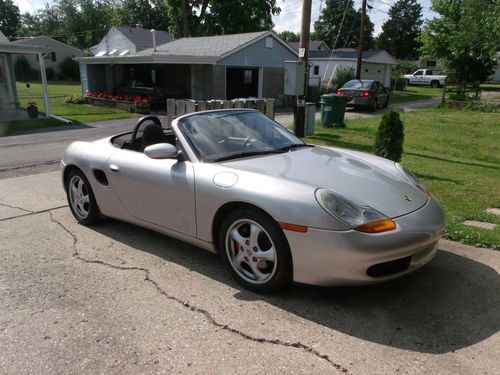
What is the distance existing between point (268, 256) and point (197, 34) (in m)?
43.0

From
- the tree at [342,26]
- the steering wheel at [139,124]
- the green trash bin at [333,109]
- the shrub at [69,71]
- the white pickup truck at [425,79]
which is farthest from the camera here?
the tree at [342,26]

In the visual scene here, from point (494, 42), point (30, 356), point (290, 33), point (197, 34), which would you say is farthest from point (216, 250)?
point (290, 33)

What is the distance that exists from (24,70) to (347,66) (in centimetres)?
3794

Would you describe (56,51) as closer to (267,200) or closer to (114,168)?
(114,168)

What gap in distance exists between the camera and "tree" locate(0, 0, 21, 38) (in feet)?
302

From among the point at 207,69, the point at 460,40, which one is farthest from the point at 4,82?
the point at 460,40

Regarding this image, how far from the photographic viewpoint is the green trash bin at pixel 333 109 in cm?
1423

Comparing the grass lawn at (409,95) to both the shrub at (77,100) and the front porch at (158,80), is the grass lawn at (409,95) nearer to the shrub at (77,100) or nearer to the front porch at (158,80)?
the front porch at (158,80)

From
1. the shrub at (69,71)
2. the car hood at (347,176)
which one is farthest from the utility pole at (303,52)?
the shrub at (69,71)

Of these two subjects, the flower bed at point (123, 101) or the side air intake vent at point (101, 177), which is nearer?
the side air intake vent at point (101, 177)

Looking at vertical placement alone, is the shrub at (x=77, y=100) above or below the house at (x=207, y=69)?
below

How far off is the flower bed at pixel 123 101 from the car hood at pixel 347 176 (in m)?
19.2

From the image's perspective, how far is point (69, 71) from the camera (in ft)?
180

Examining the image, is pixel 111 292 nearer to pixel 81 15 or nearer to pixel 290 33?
pixel 81 15
